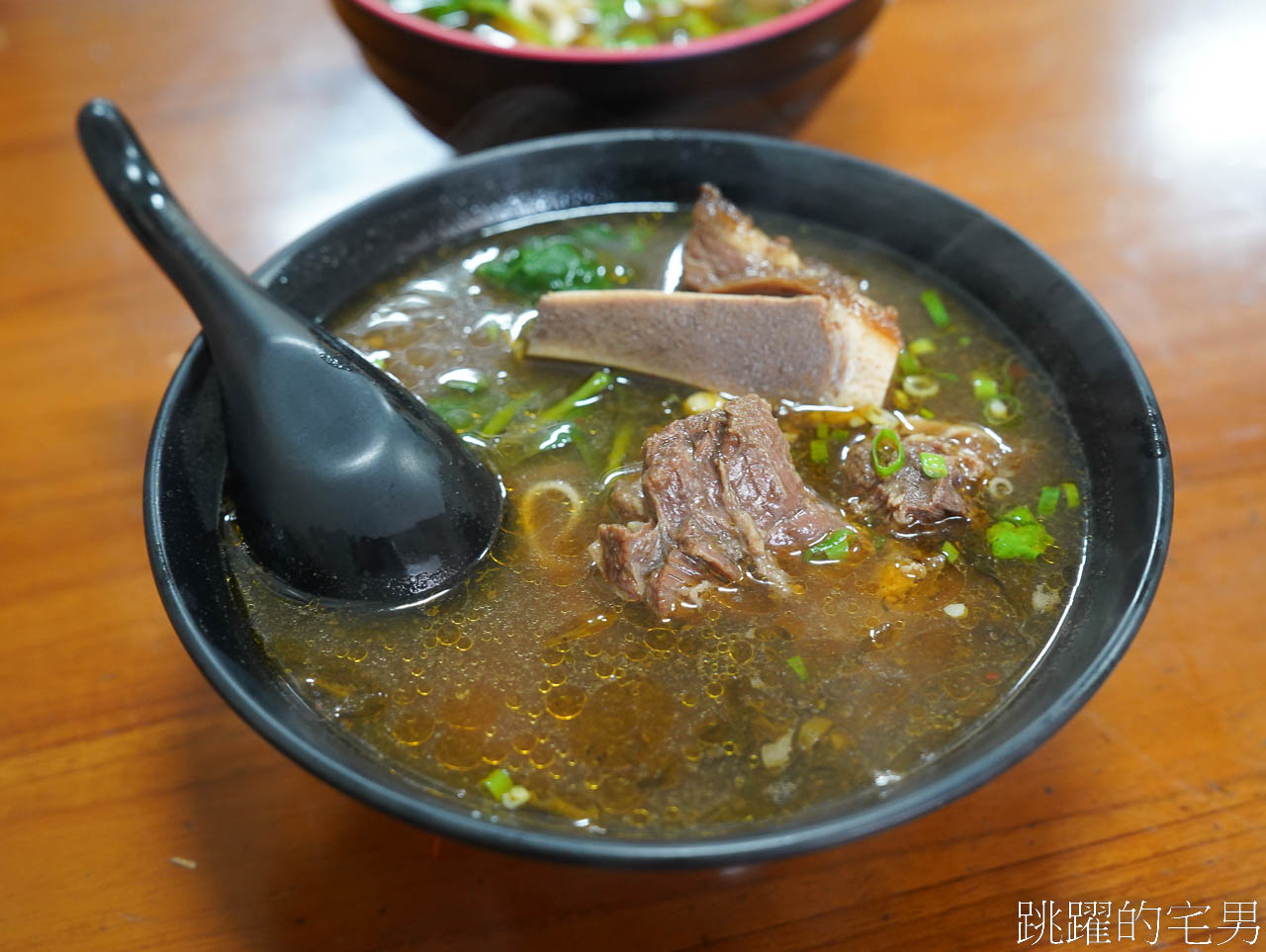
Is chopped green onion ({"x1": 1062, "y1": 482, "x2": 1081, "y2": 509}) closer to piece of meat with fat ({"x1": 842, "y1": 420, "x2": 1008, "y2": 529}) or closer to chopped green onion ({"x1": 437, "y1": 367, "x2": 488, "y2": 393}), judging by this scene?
piece of meat with fat ({"x1": 842, "y1": 420, "x2": 1008, "y2": 529})

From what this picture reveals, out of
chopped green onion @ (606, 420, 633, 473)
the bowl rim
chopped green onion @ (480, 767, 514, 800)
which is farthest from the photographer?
the bowl rim

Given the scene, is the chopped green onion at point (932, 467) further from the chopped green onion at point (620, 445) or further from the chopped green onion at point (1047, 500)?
the chopped green onion at point (620, 445)

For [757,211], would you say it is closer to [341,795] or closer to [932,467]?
[932,467]

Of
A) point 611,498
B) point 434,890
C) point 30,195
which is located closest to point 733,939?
point 434,890

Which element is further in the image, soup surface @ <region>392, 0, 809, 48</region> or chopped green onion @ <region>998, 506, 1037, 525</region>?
soup surface @ <region>392, 0, 809, 48</region>

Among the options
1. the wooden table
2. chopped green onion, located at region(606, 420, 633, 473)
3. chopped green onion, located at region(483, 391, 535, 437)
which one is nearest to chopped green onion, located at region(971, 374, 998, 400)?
the wooden table

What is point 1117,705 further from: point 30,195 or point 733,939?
point 30,195

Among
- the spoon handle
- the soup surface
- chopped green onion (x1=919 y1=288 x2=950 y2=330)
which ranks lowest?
chopped green onion (x1=919 y1=288 x2=950 y2=330)
